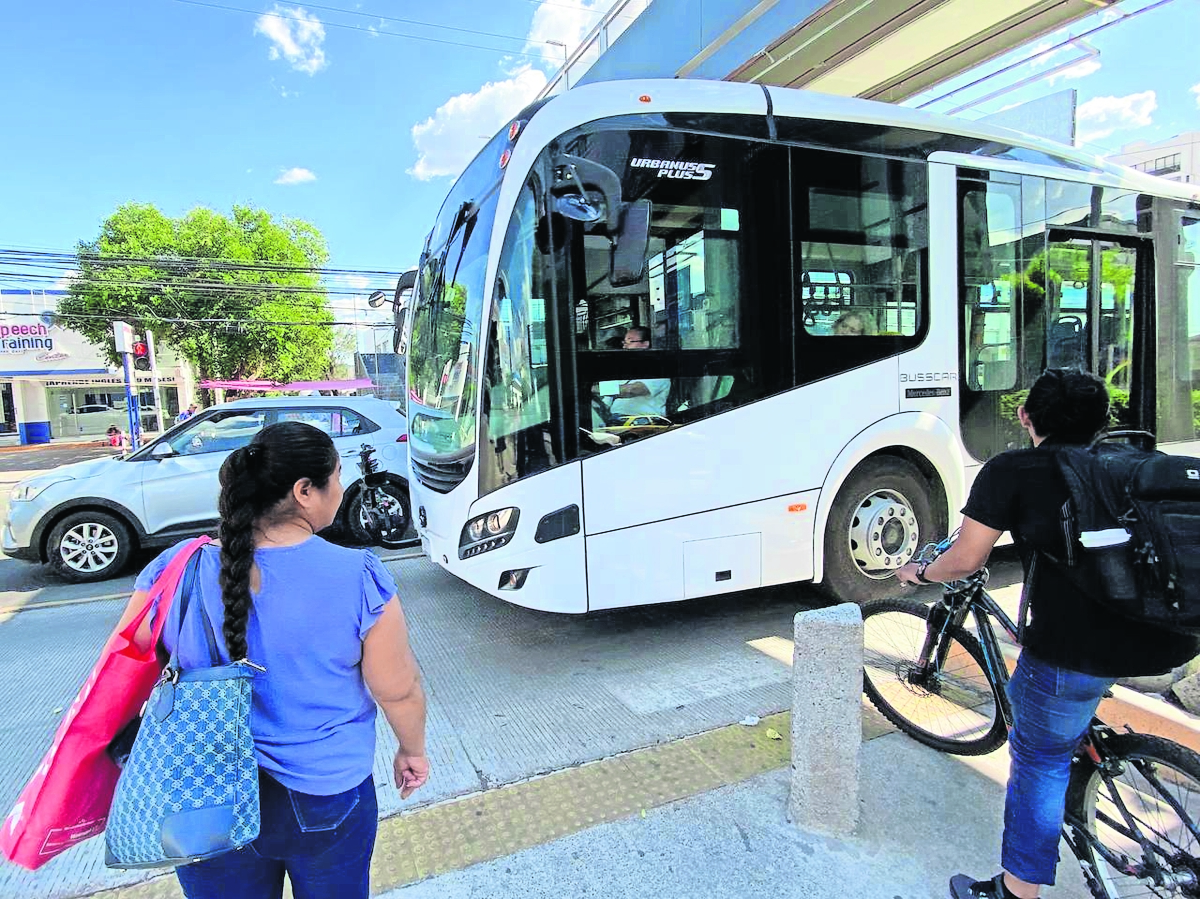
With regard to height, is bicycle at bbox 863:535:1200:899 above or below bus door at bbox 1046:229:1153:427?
below

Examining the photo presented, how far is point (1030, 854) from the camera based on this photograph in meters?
2.07

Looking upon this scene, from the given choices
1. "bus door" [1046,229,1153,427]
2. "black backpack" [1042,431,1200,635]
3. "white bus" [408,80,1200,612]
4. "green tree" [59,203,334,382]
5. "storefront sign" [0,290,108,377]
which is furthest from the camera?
"storefront sign" [0,290,108,377]

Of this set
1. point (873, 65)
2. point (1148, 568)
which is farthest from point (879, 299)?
point (873, 65)

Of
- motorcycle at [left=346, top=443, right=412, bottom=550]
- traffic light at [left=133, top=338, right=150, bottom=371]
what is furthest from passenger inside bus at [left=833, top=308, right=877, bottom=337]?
traffic light at [left=133, top=338, right=150, bottom=371]

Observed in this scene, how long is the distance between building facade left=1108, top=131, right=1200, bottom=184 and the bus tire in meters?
34.9

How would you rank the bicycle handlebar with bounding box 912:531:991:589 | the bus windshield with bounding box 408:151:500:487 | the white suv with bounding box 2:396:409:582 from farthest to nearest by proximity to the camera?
the white suv with bounding box 2:396:409:582 → the bus windshield with bounding box 408:151:500:487 → the bicycle handlebar with bounding box 912:531:991:589

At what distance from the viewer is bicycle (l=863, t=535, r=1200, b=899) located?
203 centimetres

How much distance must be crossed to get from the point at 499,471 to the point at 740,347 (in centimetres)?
168

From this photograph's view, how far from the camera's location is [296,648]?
4.84ft

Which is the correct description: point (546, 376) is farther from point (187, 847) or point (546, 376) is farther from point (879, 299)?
point (187, 847)

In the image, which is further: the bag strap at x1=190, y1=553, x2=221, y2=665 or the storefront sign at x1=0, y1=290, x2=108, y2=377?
the storefront sign at x1=0, y1=290, x2=108, y2=377

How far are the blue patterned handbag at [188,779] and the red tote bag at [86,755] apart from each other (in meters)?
0.12

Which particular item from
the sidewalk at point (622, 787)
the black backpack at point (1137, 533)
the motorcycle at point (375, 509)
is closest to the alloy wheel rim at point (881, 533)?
the sidewalk at point (622, 787)

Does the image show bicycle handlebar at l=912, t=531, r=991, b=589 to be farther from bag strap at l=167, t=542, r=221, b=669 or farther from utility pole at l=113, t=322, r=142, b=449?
utility pole at l=113, t=322, r=142, b=449
